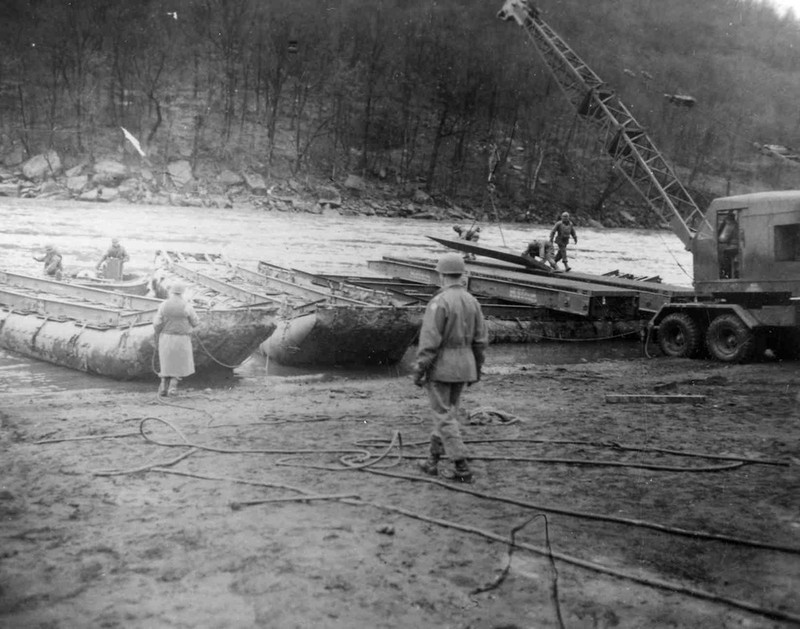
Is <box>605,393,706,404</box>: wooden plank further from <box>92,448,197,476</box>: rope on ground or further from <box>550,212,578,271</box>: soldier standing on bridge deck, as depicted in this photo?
<box>550,212,578,271</box>: soldier standing on bridge deck

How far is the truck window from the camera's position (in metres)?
10.6

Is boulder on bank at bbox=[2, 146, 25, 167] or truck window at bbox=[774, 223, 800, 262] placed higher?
boulder on bank at bbox=[2, 146, 25, 167]

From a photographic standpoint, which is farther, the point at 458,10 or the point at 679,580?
the point at 458,10

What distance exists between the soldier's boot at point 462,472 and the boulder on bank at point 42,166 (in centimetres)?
4849

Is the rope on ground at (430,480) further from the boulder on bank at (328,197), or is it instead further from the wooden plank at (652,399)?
the boulder on bank at (328,197)

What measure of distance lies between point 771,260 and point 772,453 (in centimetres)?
580

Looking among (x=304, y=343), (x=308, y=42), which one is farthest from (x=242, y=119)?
(x=304, y=343)

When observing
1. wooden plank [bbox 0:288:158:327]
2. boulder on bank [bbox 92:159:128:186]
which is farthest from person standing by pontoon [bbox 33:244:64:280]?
boulder on bank [bbox 92:159:128:186]

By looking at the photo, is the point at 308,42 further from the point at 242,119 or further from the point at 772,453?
the point at 772,453

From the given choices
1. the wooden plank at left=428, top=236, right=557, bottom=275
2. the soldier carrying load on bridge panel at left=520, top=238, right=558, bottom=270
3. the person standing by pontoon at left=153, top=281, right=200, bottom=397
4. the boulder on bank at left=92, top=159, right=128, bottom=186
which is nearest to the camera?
the person standing by pontoon at left=153, top=281, right=200, bottom=397

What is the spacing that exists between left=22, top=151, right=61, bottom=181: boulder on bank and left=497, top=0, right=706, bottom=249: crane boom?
34746mm

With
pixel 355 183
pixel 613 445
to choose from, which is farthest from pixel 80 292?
pixel 355 183

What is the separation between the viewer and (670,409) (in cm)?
759

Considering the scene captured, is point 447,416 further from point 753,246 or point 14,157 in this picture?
point 14,157
